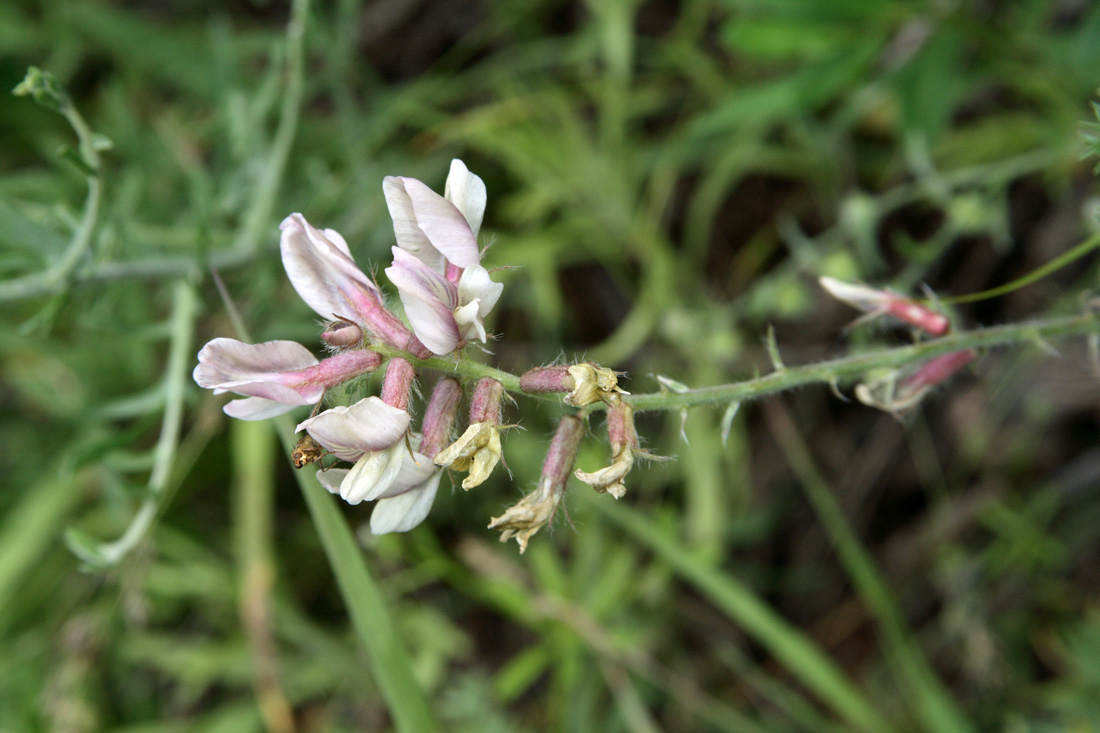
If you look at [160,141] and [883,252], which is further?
[883,252]

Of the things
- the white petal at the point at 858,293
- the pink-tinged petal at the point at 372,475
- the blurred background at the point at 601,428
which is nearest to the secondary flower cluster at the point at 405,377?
the pink-tinged petal at the point at 372,475

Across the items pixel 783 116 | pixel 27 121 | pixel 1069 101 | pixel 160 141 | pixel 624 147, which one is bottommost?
pixel 1069 101

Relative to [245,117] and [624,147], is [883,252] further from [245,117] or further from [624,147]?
[245,117]

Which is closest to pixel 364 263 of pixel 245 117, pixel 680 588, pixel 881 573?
pixel 245 117

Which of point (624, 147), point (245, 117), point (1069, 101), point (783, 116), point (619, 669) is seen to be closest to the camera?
point (245, 117)

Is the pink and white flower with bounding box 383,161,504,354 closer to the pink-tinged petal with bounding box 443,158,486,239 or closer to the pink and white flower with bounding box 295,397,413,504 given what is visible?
the pink-tinged petal with bounding box 443,158,486,239

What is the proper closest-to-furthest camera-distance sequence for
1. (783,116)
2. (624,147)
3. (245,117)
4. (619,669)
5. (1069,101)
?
(245,117) < (1069,101) < (619,669) < (783,116) < (624,147)

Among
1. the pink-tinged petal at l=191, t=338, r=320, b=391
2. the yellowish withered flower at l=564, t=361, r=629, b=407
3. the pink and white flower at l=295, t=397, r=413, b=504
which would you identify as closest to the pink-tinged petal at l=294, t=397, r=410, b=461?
the pink and white flower at l=295, t=397, r=413, b=504
